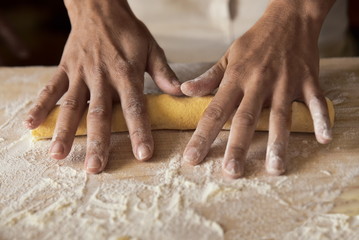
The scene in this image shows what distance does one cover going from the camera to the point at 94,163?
893 mm

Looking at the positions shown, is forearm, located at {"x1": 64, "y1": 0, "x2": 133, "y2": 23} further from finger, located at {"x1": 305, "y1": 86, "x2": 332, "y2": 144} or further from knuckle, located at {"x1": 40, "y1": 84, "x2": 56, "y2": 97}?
finger, located at {"x1": 305, "y1": 86, "x2": 332, "y2": 144}

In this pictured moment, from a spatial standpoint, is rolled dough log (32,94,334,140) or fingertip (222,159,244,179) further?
rolled dough log (32,94,334,140)

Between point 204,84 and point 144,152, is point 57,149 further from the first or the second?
point 204,84

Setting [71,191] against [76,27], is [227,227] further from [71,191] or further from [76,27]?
[76,27]

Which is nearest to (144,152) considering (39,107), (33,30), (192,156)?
(192,156)

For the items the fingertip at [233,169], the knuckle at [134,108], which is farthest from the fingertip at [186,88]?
the fingertip at [233,169]

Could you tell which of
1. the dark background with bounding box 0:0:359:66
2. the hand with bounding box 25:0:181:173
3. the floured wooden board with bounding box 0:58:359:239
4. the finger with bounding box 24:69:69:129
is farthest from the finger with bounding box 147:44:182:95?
the dark background with bounding box 0:0:359:66

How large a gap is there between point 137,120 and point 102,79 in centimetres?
16

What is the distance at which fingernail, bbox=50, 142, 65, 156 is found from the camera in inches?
36.4

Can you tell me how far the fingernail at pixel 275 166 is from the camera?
85 centimetres

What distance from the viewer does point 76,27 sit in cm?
121

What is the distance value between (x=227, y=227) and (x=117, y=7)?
732mm

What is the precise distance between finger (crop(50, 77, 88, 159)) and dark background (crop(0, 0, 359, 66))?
2.11 metres

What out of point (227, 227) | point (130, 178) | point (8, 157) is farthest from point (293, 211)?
point (8, 157)
